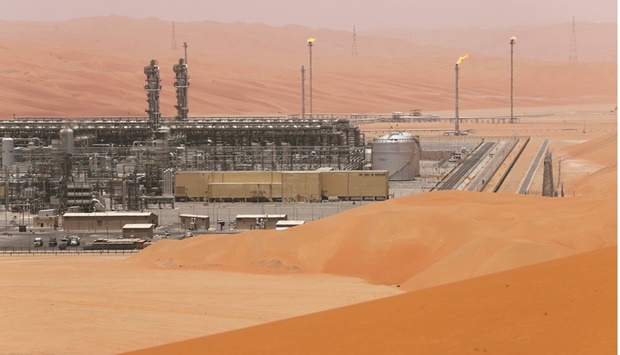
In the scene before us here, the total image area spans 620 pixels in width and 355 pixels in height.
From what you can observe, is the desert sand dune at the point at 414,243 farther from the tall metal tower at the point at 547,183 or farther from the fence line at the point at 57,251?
the tall metal tower at the point at 547,183

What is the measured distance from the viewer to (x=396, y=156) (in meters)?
69.8

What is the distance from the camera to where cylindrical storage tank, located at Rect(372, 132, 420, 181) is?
6986cm

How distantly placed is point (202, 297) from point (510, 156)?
2257 inches

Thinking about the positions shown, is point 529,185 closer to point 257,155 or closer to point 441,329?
point 257,155

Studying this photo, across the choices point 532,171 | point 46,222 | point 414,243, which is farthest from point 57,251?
point 532,171

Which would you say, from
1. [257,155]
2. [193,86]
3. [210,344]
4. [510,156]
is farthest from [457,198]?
[193,86]

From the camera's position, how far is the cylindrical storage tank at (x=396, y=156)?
229ft

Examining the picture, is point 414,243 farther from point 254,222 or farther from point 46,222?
point 46,222

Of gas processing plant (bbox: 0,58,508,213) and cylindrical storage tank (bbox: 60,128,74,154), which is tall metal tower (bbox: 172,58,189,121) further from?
cylindrical storage tank (bbox: 60,128,74,154)

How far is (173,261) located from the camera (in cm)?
3694

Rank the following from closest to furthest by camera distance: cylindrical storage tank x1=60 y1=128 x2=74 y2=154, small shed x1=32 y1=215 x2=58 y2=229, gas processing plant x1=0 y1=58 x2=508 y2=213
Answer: small shed x1=32 y1=215 x2=58 y2=229 → gas processing plant x1=0 y1=58 x2=508 y2=213 → cylindrical storage tank x1=60 y1=128 x2=74 y2=154

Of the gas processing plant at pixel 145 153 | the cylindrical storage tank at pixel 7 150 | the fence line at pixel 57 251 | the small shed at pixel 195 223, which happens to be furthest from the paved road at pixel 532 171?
the cylindrical storage tank at pixel 7 150

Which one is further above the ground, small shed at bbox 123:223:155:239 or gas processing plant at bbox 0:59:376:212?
gas processing plant at bbox 0:59:376:212

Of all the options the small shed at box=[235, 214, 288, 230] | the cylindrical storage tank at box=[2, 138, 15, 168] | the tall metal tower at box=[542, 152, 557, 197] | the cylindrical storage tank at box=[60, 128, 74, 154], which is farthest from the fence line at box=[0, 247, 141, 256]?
the cylindrical storage tank at box=[2, 138, 15, 168]
